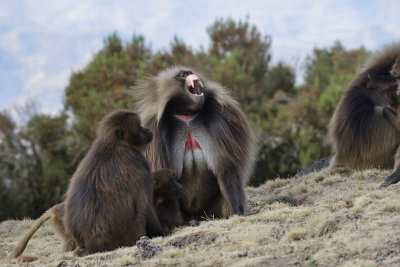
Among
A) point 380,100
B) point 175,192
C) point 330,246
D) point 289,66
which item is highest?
point 289,66

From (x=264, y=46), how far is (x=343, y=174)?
1905cm

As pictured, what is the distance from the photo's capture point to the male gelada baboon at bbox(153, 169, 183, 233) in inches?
224

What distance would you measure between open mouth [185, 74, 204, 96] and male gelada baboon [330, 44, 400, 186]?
2.74 meters

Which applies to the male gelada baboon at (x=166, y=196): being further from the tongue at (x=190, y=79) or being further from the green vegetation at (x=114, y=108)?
the green vegetation at (x=114, y=108)

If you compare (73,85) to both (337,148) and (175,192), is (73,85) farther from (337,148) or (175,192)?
(175,192)

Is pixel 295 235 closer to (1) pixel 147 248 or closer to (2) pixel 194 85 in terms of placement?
(1) pixel 147 248

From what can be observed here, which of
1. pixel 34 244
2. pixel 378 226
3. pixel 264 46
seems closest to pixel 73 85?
pixel 264 46

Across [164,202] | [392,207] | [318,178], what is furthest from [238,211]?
[318,178]

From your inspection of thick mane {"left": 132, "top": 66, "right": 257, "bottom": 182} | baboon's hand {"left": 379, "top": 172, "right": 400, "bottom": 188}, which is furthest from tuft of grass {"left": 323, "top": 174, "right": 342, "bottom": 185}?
thick mane {"left": 132, "top": 66, "right": 257, "bottom": 182}

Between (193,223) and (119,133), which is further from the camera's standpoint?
(193,223)

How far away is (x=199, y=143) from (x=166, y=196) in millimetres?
810

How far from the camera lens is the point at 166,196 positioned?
5.74 metres

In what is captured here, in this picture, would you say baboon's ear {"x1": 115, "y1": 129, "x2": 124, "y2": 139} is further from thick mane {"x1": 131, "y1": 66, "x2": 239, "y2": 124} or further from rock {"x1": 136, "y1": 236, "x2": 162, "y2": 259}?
rock {"x1": 136, "y1": 236, "x2": 162, "y2": 259}

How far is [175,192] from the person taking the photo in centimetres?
572
